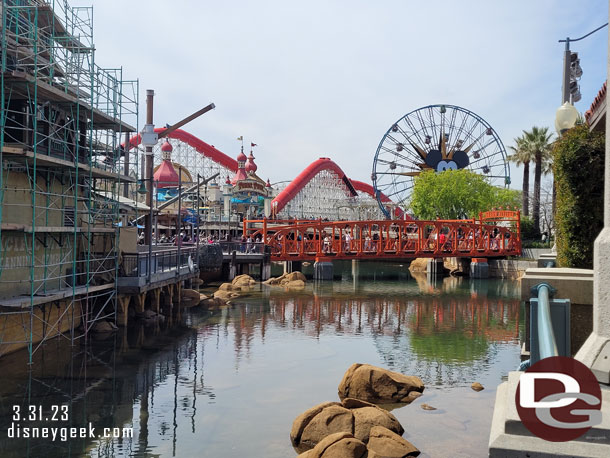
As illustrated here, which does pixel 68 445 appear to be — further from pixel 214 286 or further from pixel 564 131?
pixel 214 286

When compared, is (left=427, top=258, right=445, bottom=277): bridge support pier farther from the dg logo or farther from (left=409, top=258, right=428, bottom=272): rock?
the dg logo

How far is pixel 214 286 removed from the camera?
42969mm

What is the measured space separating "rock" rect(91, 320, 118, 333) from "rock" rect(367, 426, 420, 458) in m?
14.8

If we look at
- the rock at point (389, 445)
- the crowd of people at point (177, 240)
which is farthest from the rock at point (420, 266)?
the rock at point (389, 445)

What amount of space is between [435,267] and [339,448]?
48.1 m

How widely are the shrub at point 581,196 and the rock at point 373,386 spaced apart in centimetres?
867

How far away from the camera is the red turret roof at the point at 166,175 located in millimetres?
68125

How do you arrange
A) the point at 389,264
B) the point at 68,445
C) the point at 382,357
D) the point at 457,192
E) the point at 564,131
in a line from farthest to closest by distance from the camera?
the point at 389,264 < the point at 457,192 < the point at 382,357 < the point at 68,445 < the point at 564,131

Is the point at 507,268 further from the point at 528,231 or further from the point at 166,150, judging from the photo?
the point at 166,150

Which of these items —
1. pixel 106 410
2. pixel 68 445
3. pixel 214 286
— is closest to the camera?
pixel 68 445

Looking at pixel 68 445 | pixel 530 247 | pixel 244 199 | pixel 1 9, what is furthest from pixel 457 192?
pixel 68 445

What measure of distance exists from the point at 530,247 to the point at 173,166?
141ft

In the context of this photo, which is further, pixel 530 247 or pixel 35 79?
pixel 530 247

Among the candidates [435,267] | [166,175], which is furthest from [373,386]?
[166,175]
